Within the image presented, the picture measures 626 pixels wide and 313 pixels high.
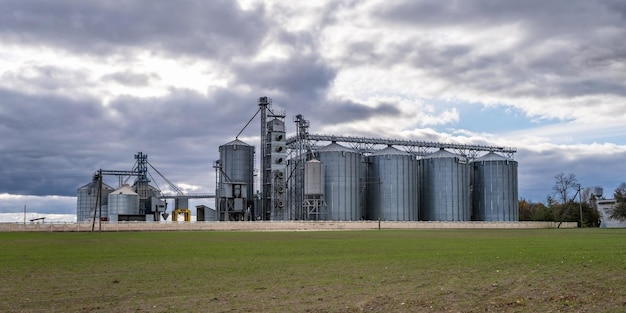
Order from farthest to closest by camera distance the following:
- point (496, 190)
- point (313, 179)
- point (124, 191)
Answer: point (496, 190) → point (124, 191) → point (313, 179)

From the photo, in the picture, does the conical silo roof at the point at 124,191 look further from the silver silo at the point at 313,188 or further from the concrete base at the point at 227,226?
the concrete base at the point at 227,226

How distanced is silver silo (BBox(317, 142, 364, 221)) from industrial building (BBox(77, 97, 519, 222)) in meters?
0.21

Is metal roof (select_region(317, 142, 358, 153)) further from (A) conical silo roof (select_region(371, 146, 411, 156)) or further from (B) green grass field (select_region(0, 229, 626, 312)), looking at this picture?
(B) green grass field (select_region(0, 229, 626, 312))

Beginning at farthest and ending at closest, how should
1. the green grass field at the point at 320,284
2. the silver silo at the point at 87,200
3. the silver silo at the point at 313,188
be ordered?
the silver silo at the point at 87,200
the silver silo at the point at 313,188
the green grass field at the point at 320,284

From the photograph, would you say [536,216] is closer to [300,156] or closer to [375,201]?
[375,201]

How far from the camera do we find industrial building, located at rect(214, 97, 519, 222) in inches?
5374

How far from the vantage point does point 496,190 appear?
158 metres

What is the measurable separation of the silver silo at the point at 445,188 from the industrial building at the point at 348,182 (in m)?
0.22

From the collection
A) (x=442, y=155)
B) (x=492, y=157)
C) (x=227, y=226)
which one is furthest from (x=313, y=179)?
(x=492, y=157)

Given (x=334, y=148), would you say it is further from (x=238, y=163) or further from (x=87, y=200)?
(x=87, y=200)

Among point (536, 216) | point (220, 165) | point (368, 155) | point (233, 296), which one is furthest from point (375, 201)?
point (233, 296)

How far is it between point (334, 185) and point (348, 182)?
310 centimetres

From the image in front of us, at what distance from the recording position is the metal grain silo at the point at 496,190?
157250mm

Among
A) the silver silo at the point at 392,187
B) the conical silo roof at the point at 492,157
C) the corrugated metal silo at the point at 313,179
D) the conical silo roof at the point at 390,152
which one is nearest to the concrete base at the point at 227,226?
the silver silo at the point at 392,187
